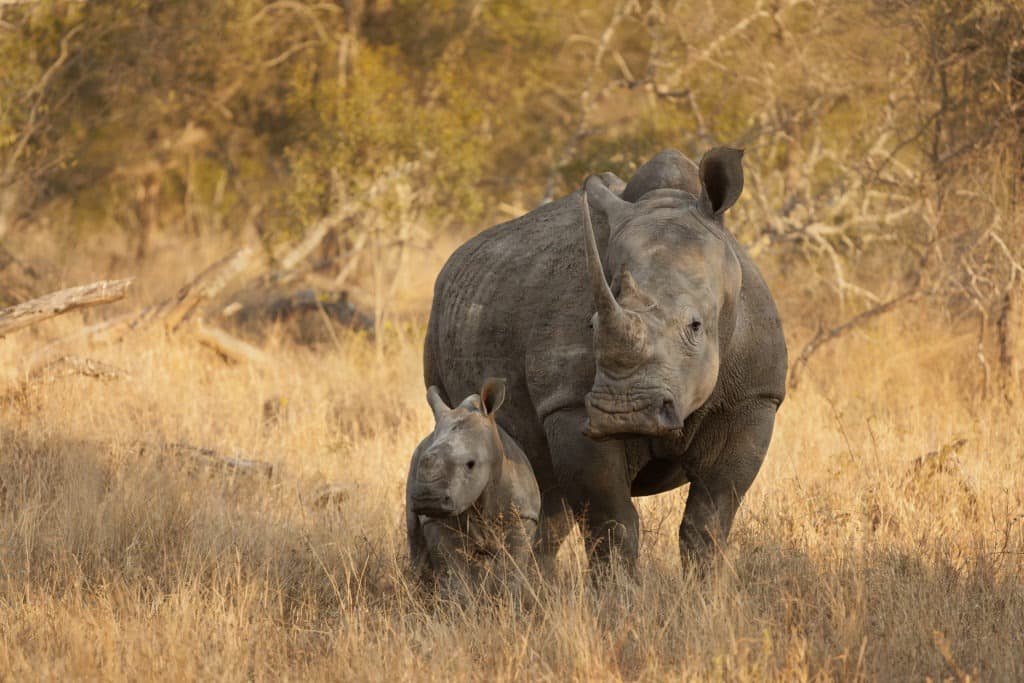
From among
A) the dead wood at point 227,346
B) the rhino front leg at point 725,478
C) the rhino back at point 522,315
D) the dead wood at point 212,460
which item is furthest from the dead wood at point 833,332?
the rhino front leg at point 725,478

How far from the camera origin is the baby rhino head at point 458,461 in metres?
4.49

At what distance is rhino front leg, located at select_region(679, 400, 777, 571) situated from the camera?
4875 mm

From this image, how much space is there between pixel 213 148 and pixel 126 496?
13.3 meters

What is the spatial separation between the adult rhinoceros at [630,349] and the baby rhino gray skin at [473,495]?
0.17 m

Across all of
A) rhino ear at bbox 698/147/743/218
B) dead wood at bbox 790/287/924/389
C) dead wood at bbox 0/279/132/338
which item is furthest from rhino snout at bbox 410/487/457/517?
dead wood at bbox 790/287/924/389

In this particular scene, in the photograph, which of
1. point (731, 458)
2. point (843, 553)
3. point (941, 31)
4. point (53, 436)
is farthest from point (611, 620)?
point (941, 31)

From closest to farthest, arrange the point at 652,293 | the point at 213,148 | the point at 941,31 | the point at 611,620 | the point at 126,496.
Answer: the point at 652,293, the point at 611,620, the point at 126,496, the point at 941,31, the point at 213,148

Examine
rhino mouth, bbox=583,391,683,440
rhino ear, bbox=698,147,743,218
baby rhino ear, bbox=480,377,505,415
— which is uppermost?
rhino ear, bbox=698,147,743,218

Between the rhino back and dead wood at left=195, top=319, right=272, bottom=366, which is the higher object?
the rhino back

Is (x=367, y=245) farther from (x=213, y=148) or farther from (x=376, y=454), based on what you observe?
(x=376, y=454)

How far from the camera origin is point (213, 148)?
18953 mm

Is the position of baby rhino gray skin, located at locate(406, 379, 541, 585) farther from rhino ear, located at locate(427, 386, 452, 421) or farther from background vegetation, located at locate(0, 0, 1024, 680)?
background vegetation, located at locate(0, 0, 1024, 680)

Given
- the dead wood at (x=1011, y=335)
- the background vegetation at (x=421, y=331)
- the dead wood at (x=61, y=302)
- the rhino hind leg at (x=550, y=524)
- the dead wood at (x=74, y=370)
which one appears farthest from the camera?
the dead wood at (x=1011, y=335)

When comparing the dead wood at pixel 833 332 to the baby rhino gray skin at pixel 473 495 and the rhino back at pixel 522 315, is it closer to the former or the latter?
the rhino back at pixel 522 315
